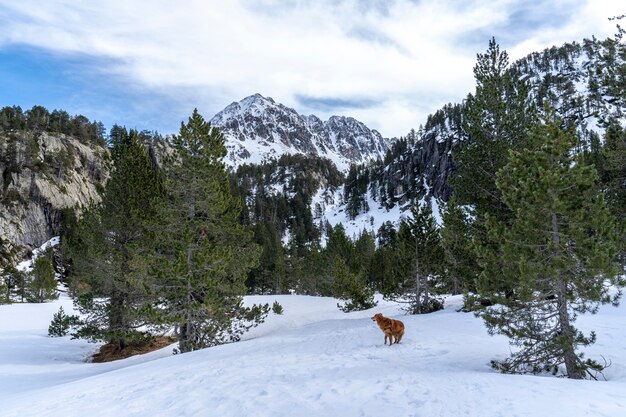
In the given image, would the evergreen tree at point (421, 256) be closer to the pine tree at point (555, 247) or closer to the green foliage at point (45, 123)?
the pine tree at point (555, 247)

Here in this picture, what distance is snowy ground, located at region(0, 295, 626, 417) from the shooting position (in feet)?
19.9

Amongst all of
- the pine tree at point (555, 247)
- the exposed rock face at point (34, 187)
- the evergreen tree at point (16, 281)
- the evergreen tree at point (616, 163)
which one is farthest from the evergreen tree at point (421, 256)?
the exposed rock face at point (34, 187)

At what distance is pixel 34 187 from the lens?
262ft

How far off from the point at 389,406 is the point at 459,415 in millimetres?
1182

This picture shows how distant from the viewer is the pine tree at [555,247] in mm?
7645

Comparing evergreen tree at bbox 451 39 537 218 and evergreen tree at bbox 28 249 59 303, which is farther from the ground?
evergreen tree at bbox 451 39 537 218

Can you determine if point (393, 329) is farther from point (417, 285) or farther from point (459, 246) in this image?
point (417, 285)

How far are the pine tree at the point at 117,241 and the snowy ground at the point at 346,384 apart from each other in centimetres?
377

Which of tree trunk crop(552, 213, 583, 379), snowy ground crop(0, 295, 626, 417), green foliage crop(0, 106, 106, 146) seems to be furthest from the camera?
green foliage crop(0, 106, 106, 146)

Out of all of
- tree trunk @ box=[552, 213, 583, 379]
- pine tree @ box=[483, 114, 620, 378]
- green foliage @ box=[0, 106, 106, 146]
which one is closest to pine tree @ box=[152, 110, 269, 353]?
pine tree @ box=[483, 114, 620, 378]

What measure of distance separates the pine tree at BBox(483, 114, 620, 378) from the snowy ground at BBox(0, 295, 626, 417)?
3.78 feet

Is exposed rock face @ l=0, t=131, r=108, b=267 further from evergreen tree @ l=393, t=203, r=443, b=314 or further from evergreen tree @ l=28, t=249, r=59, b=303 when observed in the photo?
evergreen tree @ l=393, t=203, r=443, b=314

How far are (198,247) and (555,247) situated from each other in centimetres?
1330

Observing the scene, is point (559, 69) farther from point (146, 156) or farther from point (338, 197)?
point (146, 156)
